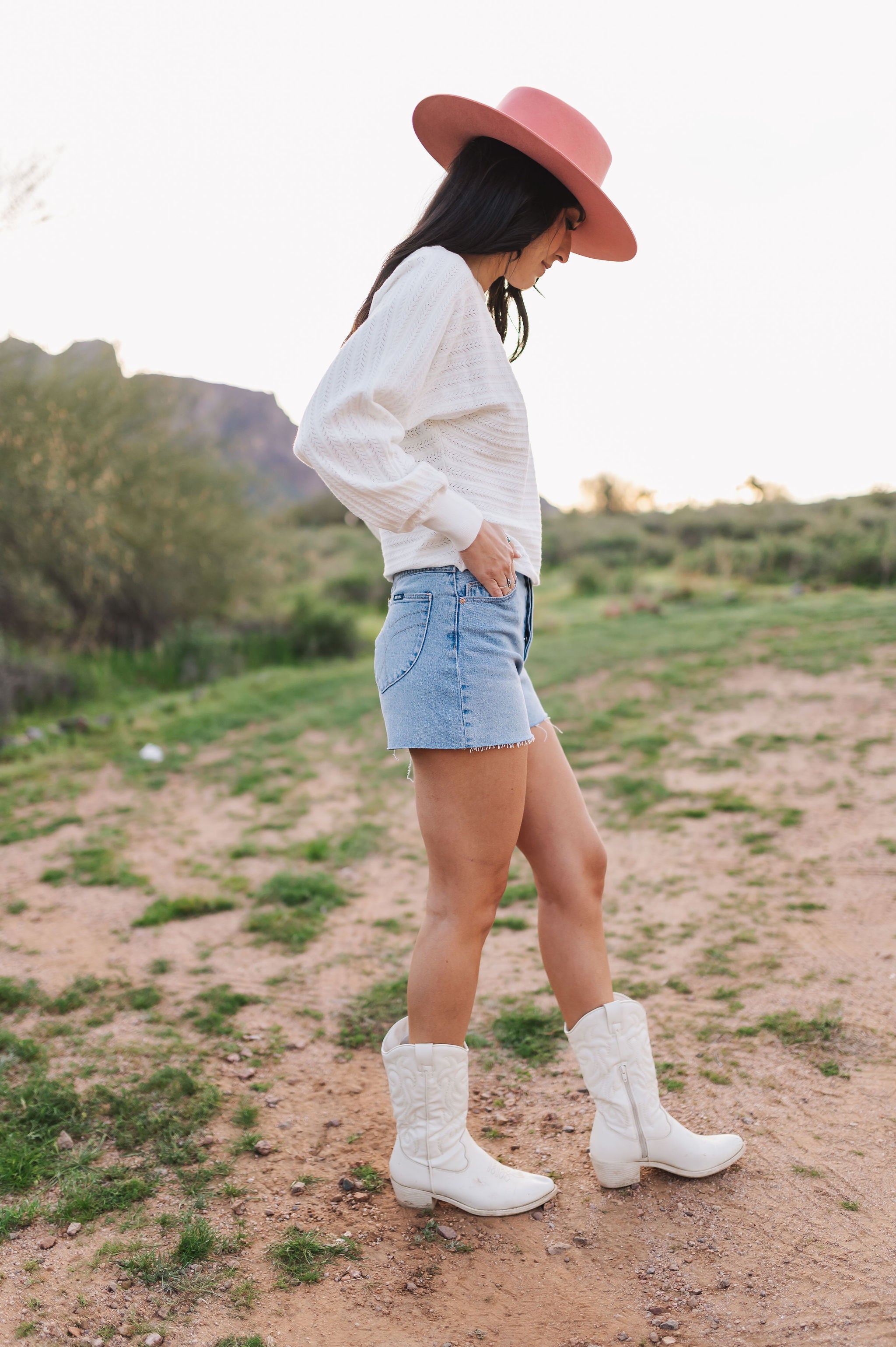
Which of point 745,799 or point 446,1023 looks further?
point 745,799

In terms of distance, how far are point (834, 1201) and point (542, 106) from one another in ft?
6.33

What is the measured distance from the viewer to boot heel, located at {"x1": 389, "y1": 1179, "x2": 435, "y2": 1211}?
165 cm

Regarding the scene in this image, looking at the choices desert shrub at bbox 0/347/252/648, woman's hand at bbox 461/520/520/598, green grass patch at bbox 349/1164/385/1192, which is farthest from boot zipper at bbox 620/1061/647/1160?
desert shrub at bbox 0/347/252/648

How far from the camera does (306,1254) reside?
5.14 feet

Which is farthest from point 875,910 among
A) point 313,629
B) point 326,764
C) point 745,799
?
point 313,629

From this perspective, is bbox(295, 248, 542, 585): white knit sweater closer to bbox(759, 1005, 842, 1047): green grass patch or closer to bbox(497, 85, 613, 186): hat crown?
bbox(497, 85, 613, 186): hat crown

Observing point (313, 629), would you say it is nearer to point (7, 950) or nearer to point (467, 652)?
point (7, 950)

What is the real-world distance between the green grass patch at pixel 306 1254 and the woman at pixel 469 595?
5.4 inches

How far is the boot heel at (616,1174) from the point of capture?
1.67 m

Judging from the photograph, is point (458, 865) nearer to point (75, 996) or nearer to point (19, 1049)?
point (19, 1049)

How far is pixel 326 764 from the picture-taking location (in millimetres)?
5688

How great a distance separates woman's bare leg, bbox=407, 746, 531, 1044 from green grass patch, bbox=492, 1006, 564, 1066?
2.58 feet

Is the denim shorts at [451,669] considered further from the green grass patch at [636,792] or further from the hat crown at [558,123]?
the green grass patch at [636,792]

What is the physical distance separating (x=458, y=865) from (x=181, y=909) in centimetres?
227
